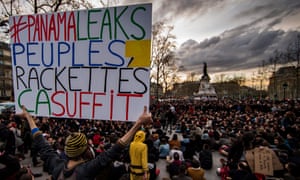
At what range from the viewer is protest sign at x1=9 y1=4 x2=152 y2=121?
6.61 feet

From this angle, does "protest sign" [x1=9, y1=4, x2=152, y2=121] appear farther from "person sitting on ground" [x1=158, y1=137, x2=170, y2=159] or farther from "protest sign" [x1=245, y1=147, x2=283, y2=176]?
"person sitting on ground" [x1=158, y1=137, x2=170, y2=159]

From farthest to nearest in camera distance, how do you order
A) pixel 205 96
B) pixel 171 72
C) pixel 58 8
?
pixel 205 96 → pixel 171 72 → pixel 58 8

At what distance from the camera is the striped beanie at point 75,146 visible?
4.76ft

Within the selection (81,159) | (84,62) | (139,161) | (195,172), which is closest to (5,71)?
(139,161)

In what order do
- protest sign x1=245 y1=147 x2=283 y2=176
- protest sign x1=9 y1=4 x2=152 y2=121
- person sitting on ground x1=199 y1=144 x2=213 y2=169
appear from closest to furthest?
Result: protest sign x1=9 y1=4 x2=152 y2=121, protest sign x1=245 y1=147 x2=283 y2=176, person sitting on ground x1=199 y1=144 x2=213 y2=169

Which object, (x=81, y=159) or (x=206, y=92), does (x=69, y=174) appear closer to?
(x=81, y=159)

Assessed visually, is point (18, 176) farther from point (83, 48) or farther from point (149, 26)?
point (149, 26)

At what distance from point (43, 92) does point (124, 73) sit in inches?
41.3

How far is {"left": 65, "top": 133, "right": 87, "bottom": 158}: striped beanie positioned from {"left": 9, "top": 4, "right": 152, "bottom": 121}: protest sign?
0.59 metres

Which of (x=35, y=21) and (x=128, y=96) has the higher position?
(x=35, y=21)

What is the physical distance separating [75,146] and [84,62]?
107 cm

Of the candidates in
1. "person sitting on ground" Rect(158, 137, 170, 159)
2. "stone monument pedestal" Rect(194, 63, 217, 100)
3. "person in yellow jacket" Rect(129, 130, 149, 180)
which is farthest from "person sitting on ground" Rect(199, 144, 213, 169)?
"stone monument pedestal" Rect(194, 63, 217, 100)

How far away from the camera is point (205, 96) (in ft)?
133

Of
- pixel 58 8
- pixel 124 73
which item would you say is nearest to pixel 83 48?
pixel 124 73
